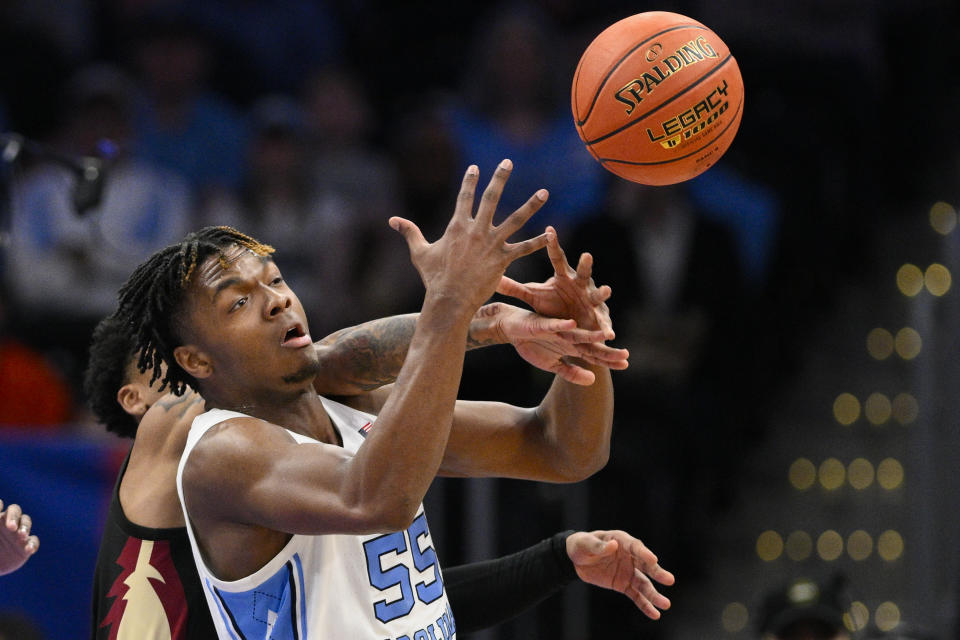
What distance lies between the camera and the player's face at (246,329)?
11.1ft

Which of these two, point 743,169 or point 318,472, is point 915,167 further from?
point 318,472

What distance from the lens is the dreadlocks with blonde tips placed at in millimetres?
3465

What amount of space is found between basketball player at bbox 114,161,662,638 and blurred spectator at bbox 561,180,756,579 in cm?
329

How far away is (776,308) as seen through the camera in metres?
8.26

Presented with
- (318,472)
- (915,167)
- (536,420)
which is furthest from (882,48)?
(318,472)

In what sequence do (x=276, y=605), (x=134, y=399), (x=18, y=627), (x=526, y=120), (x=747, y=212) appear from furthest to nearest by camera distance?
1. (x=526, y=120)
2. (x=747, y=212)
3. (x=18, y=627)
4. (x=134, y=399)
5. (x=276, y=605)

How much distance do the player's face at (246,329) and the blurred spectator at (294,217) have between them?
14.8ft

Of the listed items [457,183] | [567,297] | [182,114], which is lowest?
[567,297]

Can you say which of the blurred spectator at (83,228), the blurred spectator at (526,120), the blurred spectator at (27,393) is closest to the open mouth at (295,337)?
the blurred spectator at (27,393)

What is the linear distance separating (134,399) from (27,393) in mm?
2938

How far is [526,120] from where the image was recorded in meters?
8.46

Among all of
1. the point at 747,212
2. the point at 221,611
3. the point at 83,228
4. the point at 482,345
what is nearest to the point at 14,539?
the point at 221,611

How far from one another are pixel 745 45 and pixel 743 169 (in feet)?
2.99

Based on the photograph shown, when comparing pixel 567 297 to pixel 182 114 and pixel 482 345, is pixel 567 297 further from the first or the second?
pixel 182 114
